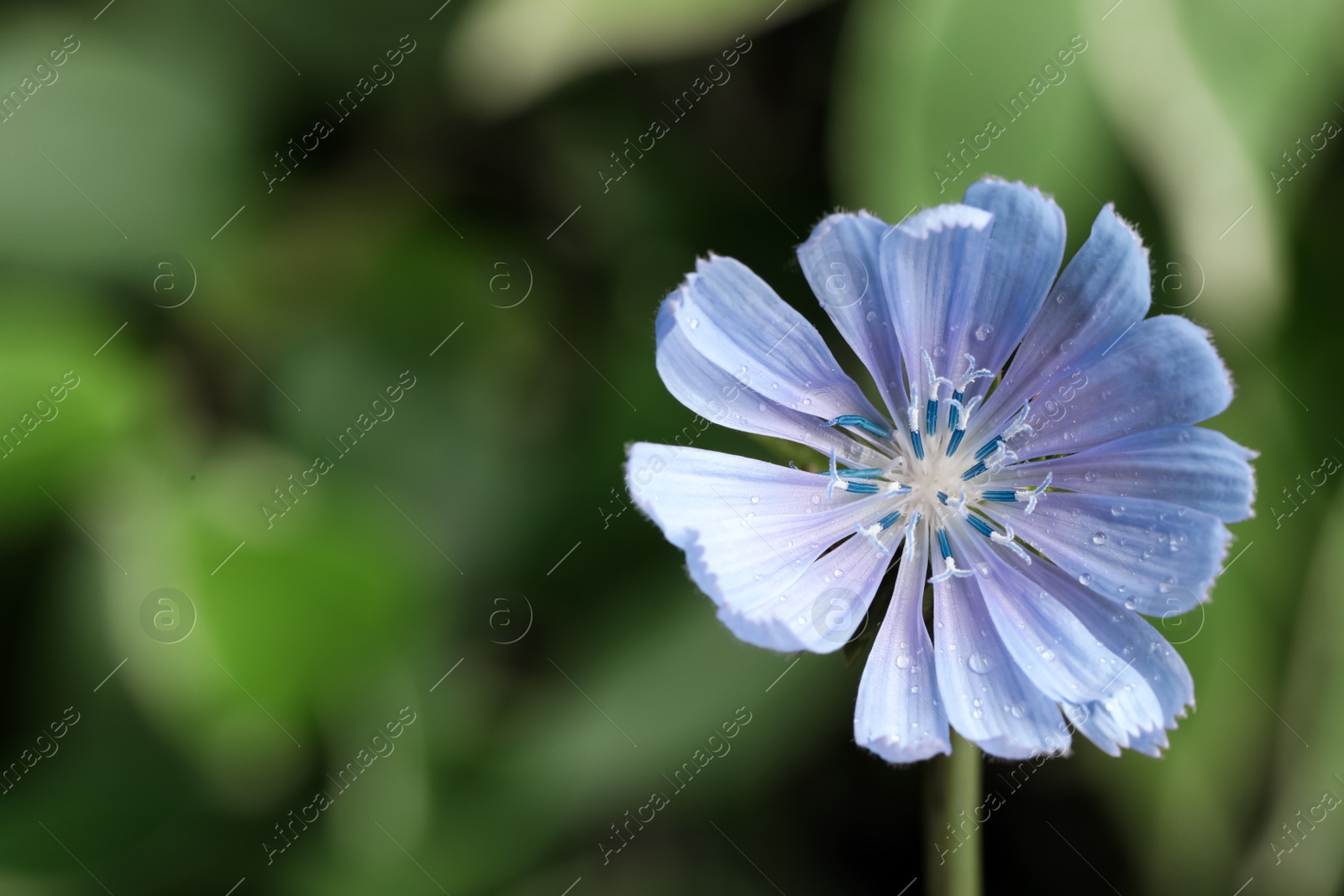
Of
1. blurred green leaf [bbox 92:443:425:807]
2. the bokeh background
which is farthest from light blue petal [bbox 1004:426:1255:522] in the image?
blurred green leaf [bbox 92:443:425:807]

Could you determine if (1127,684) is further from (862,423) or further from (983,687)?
(862,423)

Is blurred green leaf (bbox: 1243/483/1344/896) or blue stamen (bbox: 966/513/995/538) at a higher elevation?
blue stamen (bbox: 966/513/995/538)

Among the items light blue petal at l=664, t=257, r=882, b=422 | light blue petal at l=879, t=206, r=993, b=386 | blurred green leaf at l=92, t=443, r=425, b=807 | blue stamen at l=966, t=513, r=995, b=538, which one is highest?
blurred green leaf at l=92, t=443, r=425, b=807

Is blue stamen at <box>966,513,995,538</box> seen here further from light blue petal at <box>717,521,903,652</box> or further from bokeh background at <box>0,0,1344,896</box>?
bokeh background at <box>0,0,1344,896</box>

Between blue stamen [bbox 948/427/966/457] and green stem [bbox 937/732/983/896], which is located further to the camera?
blue stamen [bbox 948/427/966/457]

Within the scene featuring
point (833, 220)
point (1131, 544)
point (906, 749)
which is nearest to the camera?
point (906, 749)

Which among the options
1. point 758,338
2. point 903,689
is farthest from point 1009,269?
point 903,689
